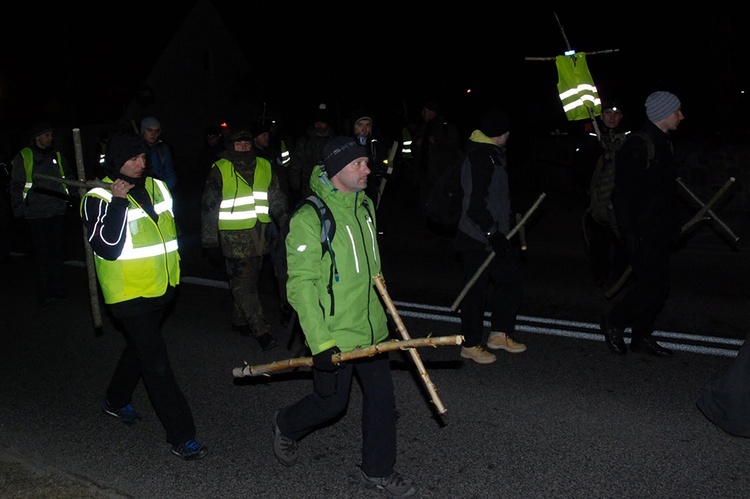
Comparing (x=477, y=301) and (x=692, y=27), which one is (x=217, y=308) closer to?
(x=477, y=301)

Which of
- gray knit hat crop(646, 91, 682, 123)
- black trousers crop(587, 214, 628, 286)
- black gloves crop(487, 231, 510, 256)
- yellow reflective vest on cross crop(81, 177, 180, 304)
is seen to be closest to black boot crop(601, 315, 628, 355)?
black gloves crop(487, 231, 510, 256)

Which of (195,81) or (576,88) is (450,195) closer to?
(576,88)

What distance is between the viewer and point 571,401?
5828 millimetres

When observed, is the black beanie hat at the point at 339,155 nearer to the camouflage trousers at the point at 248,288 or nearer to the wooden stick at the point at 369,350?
the wooden stick at the point at 369,350

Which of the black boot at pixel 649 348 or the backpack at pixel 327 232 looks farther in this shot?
the black boot at pixel 649 348

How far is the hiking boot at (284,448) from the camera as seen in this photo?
16.1 feet

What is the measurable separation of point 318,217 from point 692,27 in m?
17.5

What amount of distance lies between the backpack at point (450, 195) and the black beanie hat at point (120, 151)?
2.41 metres

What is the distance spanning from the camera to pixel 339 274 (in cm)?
434

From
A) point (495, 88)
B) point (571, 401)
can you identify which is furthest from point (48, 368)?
point (495, 88)

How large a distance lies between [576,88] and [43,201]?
558cm

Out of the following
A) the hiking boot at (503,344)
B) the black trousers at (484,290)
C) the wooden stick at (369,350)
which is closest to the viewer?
the wooden stick at (369,350)

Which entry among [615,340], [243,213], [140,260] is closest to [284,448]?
[140,260]

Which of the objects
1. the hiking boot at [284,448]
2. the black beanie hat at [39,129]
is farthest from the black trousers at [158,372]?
the black beanie hat at [39,129]
